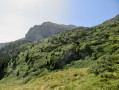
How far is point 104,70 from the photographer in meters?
16.7

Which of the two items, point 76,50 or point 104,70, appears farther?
point 76,50

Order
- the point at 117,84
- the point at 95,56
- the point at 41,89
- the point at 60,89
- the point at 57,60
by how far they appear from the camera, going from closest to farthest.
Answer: the point at 117,84
the point at 60,89
the point at 41,89
the point at 95,56
the point at 57,60

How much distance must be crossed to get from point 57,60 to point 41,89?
69.5 ft

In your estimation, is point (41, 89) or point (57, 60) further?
point (57, 60)

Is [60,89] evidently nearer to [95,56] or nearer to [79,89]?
[79,89]

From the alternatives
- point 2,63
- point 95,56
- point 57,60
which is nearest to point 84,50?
point 95,56

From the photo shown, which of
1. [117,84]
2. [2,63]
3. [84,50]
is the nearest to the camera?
[117,84]

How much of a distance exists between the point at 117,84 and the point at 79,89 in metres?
5.35

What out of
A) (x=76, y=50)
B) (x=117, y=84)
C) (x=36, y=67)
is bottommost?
(x=36, y=67)

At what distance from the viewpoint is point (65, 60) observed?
3669 cm

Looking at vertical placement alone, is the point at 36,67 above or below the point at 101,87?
below

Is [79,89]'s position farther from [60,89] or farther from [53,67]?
[53,67]

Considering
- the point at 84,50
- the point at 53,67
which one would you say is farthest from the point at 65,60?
the point at 84,50

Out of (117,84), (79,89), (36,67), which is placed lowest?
(36,67)
